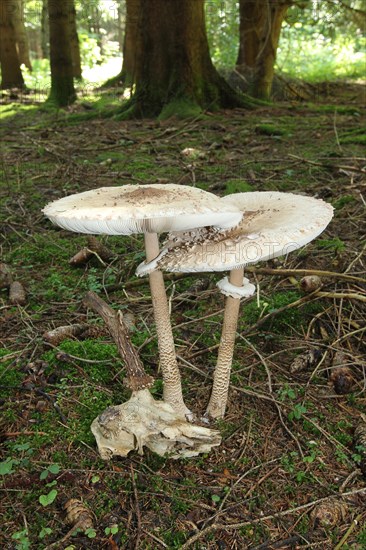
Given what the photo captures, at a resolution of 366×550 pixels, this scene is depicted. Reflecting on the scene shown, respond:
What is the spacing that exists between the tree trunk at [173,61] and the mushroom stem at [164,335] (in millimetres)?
7394

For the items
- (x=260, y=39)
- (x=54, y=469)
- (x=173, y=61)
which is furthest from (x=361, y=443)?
(x=260, y=39)

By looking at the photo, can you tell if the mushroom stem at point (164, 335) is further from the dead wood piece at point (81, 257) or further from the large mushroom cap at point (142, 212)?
the dead wood piece at point (81, 257)

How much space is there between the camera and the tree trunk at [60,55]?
11.2 metres

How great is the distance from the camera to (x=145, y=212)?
1930 mm

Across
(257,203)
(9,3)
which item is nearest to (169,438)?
(257,203)

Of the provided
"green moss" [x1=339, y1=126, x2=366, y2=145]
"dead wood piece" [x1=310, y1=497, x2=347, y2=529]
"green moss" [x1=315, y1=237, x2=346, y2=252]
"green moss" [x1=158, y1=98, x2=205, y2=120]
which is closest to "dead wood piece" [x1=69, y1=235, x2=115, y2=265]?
"green moss" [x1=315, y1=237, x2=346, y2=252]

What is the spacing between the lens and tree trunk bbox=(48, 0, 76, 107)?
11.2 metres

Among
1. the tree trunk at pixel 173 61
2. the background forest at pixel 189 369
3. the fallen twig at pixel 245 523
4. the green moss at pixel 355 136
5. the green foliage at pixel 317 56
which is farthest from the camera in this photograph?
the green foliage at pixel 317 56

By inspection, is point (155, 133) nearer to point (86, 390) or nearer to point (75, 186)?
point (75, 186)

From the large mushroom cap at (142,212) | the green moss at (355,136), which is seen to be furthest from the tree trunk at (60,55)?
the large mushroom cap at (142,212)

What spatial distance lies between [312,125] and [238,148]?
225cm

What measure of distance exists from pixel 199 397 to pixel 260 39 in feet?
40.4

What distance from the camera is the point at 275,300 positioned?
3766mm

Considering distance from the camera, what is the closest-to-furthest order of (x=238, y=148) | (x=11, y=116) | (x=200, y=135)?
1. (x=238, y=148)
2. (x=200, y=135)
3. (x=11, y=116)
